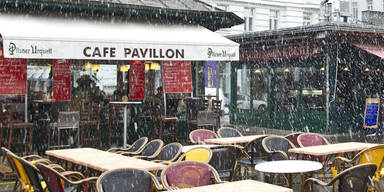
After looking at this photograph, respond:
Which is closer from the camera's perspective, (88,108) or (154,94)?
(88,108)

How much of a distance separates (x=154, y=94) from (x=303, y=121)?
16.8 ft

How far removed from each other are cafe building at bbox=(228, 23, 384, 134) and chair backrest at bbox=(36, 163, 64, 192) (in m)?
11.5

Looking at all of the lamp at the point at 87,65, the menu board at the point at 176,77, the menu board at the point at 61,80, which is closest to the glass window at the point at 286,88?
the menu board at the point at 176,77

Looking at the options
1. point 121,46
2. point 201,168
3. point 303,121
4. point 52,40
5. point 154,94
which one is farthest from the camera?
point 303,121

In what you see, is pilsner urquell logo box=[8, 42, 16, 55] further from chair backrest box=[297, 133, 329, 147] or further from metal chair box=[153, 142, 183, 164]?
chair backrest box=[297, 133, 329, 147]

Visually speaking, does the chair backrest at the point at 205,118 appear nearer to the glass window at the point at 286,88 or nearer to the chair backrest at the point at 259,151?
the chair backrest at the point at 259,151

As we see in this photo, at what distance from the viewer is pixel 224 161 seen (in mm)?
6852

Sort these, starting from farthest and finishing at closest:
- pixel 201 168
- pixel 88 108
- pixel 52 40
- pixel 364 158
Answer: pixel 88 108 < pixel 52 40 < pixel 364 158 < pixel 201 168

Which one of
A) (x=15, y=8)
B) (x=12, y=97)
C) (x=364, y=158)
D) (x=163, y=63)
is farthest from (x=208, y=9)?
(x=364, y=158)

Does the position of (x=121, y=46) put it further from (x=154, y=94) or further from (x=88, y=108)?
(x=154, y=94)

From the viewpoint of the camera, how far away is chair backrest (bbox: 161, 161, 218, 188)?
5.51 metres

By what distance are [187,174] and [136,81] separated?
31.8 ft

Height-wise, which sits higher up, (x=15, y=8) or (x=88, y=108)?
(x=15, y=8)

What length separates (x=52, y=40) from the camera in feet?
30.9
